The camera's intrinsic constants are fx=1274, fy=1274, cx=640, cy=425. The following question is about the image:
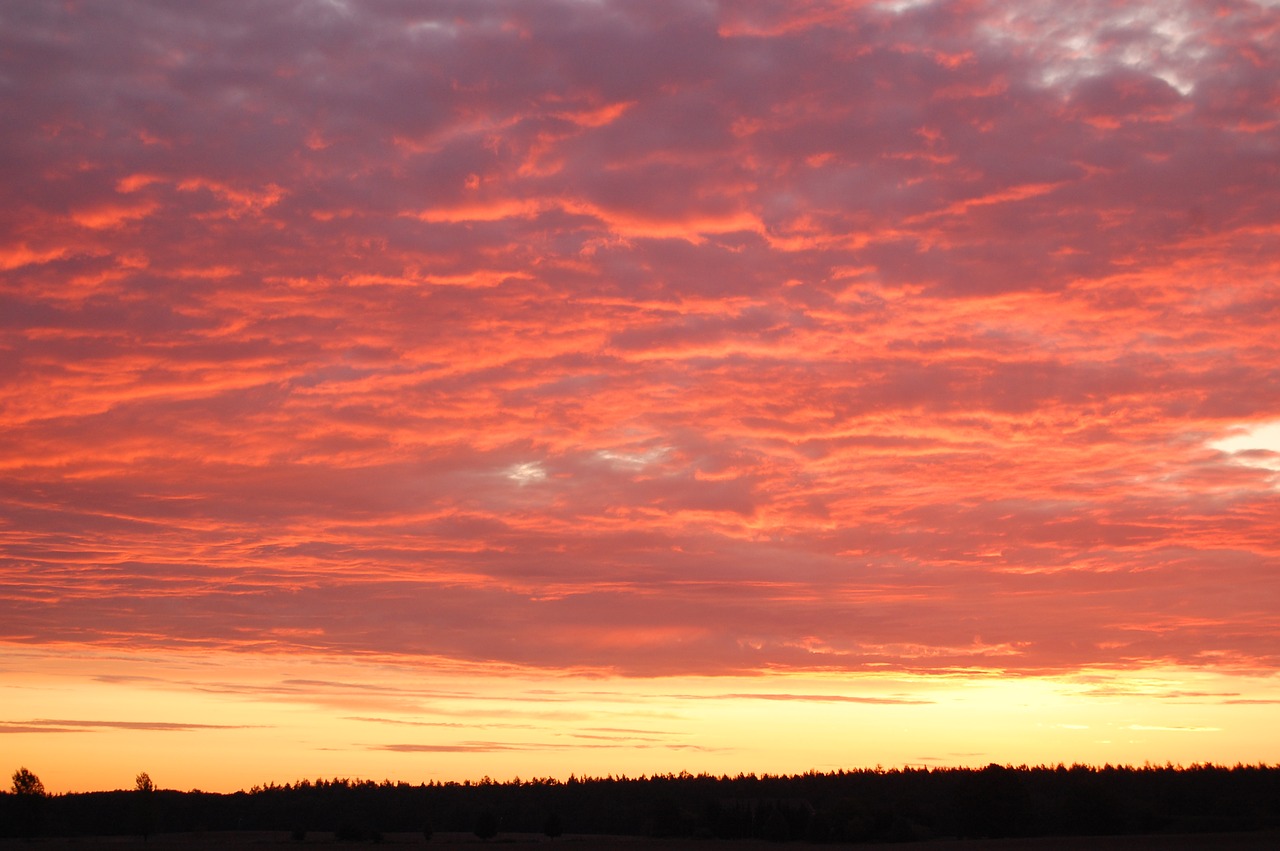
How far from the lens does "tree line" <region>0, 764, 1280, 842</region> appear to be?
98312 millimetres

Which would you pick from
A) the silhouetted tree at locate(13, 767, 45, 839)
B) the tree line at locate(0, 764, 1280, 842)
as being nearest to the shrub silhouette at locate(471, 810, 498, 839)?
the tree line at locate(0, 764, 1280, 842)

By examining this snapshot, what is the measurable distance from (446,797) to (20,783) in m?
72.4

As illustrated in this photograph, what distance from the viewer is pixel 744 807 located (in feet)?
383

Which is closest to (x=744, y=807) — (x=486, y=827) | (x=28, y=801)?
(x=486, y=827)

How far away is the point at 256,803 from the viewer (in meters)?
173

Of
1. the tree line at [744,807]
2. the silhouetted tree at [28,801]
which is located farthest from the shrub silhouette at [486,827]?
the silhouetted tree at [28,801]

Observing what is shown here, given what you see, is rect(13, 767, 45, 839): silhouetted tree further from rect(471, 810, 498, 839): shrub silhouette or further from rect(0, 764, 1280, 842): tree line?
rect(471, 810, 498, 839): shrub silhouette

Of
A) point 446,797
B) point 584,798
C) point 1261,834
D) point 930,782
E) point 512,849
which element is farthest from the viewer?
point 446,797

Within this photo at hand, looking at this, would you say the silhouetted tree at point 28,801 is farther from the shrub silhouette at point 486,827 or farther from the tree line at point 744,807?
the shrub silhouette at point 486,827

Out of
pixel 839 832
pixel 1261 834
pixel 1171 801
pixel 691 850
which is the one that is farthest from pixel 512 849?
pixel 1171 801

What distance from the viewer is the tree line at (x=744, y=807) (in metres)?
98.3

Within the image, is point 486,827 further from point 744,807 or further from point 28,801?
point 28,801

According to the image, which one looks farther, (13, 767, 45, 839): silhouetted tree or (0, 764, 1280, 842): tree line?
(13, 767, 45, 839): silhouetted tree

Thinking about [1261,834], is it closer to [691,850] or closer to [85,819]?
[691,850]
